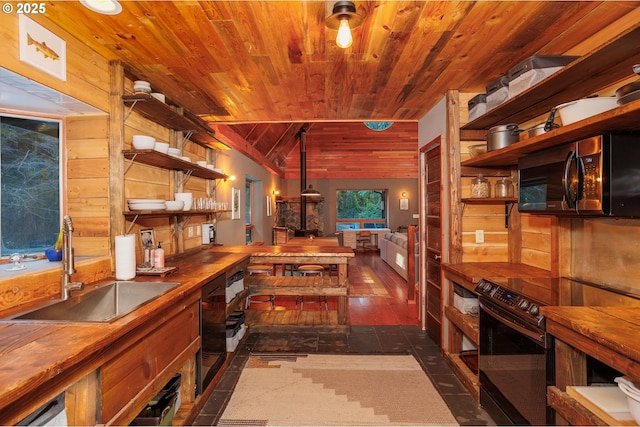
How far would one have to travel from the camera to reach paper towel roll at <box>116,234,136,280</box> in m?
2.08

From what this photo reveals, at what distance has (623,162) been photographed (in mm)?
1469

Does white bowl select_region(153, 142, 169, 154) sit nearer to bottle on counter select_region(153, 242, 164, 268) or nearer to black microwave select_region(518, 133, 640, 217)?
bottle on counter select_region(153, 242, 164, 268)

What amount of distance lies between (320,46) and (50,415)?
2245mm

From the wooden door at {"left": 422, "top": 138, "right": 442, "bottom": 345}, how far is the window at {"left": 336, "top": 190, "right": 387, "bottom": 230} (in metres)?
7.65

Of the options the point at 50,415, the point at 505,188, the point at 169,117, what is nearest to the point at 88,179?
the point at 169,117

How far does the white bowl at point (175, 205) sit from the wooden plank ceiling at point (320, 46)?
3.08 feet

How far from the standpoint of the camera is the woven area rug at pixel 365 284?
17.3 feet

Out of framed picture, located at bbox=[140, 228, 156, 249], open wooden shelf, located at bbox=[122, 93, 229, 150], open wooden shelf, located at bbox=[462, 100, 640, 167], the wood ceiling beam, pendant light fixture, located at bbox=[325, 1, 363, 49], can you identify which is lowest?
framed picture, located at bbox=[140, 228, 156, 249]

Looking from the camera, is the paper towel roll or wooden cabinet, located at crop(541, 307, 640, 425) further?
the paper towel roll

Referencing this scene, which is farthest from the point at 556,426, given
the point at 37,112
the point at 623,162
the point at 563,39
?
the point at 37,112

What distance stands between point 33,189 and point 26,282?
75 centimetres

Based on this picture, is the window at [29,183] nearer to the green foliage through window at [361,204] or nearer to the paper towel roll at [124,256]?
the paper towel roll at [124,256]

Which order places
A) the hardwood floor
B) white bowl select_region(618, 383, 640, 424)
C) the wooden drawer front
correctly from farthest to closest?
the hardwood floor < the wooden drawer front < white bowl select_region(618, 383, 640, 424)

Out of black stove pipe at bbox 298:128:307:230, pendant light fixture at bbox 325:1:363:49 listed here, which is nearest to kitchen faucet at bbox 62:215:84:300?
pendant light fixture at bbox 325:1:363:49
